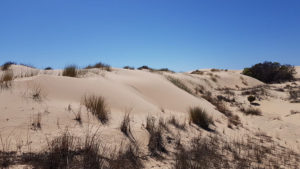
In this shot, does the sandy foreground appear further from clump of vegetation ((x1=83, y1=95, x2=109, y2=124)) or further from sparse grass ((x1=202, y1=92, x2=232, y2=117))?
sparse grass ((x1=202, y1=92, x2=232, y2=117))

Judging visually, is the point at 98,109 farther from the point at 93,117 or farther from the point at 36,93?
the point at 36,93

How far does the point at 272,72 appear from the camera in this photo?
22.5 meters

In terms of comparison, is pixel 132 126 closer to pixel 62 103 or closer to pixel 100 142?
pixel 100 142

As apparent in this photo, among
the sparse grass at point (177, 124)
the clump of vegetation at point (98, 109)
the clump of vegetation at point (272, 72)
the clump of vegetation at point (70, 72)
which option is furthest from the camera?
the clump of vegetation at point (272, 72)

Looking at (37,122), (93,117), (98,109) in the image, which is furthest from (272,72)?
(37,122)

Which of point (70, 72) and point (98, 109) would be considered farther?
point (70, 72)

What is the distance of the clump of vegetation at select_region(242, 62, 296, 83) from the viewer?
70.8ft

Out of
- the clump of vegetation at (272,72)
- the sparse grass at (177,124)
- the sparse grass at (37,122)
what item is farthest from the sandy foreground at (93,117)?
the clump of vegetation at (272,72)

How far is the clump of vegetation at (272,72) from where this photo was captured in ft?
70.8

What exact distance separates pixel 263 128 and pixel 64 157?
6535mm

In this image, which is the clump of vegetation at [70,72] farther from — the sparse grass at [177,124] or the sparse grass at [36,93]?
the sparse grass at [177,124]

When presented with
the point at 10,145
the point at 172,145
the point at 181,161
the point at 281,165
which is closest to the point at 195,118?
the point at 172,145

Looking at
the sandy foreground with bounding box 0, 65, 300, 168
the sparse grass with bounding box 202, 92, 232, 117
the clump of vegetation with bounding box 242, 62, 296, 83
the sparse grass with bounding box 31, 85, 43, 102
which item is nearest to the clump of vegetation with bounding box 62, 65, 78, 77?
the sandy foreground with bounding box 0, 65, 300, 168

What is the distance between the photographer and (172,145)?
4.02 metres
